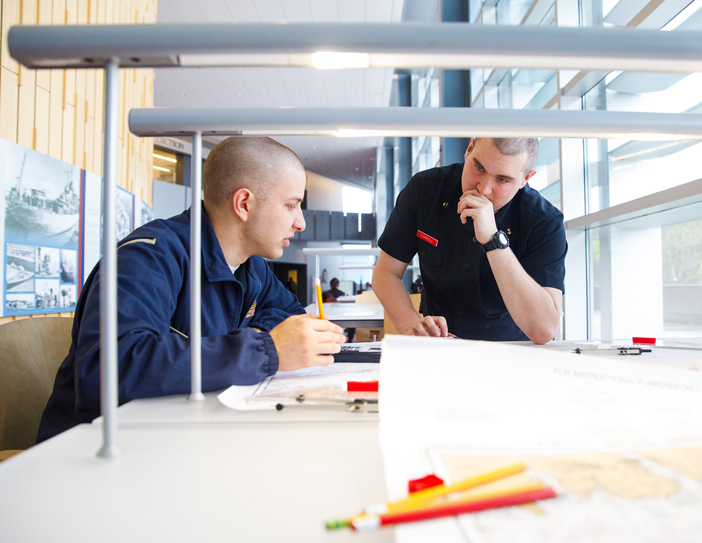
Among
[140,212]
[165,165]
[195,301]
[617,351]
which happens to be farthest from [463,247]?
[165,165]

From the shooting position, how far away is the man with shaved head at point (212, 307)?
2.24 feet

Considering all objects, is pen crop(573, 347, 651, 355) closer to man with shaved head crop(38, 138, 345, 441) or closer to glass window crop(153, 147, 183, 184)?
man with shaved head crop(38, 138, 345, 441)

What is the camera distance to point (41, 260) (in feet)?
7.80

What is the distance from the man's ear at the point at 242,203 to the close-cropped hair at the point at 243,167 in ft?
0.05

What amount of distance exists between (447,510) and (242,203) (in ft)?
3.10

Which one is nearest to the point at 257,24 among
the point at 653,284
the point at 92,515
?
the point at 92,515

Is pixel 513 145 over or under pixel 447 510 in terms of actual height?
over

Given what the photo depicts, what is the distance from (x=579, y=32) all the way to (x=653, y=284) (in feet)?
6.55

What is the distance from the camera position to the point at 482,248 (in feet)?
4.83

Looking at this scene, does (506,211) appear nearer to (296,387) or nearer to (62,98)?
(296,387)

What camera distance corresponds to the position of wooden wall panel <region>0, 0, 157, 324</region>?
2.06m

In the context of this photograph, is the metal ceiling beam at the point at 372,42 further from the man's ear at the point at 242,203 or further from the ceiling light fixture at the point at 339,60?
the man's ear at the point at 242,203

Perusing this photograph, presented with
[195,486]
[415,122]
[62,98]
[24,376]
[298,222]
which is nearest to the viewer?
[195,486]

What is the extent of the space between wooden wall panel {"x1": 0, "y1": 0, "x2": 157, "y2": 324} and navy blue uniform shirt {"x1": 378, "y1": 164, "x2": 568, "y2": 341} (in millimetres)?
1309
